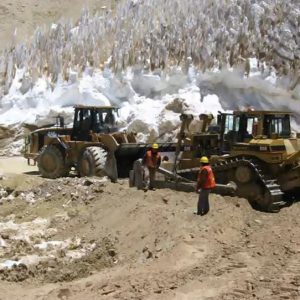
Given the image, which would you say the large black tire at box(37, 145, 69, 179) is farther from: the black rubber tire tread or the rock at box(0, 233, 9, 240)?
the rock at box(0, 233, 9, 240)

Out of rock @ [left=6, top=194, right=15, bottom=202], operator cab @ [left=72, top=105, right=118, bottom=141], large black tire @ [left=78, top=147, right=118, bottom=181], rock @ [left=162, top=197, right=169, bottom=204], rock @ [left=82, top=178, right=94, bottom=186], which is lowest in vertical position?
rock @ [left=6, top=194, right=15, bottom=202]

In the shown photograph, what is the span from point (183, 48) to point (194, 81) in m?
2.10

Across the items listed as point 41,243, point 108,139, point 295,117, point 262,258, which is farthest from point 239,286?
point 295,117

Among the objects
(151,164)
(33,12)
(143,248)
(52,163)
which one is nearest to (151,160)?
(151,164)

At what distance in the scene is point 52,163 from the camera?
54.7ft

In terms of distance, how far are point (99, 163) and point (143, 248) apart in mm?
6422

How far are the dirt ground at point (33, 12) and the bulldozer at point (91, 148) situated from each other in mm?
24609

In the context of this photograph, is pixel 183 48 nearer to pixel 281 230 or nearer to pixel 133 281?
pixel 281 230

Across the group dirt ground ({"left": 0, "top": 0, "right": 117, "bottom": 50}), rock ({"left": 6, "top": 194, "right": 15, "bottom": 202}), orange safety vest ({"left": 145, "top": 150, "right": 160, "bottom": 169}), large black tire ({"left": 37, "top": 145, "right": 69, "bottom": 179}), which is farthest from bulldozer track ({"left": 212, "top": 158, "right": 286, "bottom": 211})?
dirt ground ({"left": 0, "top": 0, "right": 117, "bottom": 50})

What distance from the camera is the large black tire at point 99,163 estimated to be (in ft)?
48.6

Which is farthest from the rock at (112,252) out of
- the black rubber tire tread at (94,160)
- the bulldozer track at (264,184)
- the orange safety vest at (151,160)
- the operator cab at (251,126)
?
the black rubber tire tread at (94,160)

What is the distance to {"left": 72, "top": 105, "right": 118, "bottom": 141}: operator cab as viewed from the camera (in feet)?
54.6

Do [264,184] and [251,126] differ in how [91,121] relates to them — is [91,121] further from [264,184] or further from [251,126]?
[264,184]

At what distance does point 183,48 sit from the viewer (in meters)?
24.6
